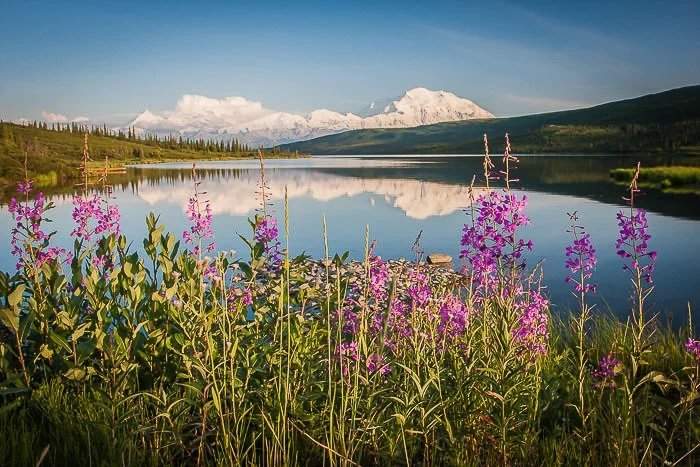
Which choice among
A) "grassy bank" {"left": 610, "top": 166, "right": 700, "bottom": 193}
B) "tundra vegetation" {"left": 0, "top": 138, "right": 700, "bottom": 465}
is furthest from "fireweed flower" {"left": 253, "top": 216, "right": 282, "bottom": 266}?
"grassy bank" {"left": 610, "top": 166, "right": 700, "bottom": 193}

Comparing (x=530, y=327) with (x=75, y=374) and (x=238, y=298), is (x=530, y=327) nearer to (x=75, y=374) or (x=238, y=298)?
(x=238, y=298)

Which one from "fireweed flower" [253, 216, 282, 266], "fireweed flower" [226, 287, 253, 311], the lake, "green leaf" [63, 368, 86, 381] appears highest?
"fireweed flower" [253, 216, 282, 266]

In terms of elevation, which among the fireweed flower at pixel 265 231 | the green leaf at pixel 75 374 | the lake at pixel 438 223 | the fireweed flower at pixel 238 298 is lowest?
the lake at pixel 438 223

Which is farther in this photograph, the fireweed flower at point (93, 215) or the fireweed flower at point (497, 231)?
the fireweed flower at point (93, 215)

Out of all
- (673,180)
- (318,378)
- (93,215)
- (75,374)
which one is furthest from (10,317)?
(673,180)

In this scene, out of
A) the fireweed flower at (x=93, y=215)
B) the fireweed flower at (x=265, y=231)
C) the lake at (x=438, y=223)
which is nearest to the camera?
the fireweed flower at (x=265, y=231)

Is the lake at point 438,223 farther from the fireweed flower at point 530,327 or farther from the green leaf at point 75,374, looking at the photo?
the green leaf at point 75,374

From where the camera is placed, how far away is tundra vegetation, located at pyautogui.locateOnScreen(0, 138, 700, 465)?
3.86 metres

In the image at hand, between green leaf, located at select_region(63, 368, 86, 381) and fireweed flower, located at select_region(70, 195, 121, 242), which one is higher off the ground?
fireweed flower, located at select_region(70, 195, 121, 242)

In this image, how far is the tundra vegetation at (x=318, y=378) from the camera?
3.86 m

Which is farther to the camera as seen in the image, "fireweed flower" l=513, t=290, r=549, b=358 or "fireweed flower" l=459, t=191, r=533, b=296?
"fireweed flower" l=513, t=290, r=549, b=358

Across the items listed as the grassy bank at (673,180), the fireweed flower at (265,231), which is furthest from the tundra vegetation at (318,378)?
the grassy bank at (673,180)

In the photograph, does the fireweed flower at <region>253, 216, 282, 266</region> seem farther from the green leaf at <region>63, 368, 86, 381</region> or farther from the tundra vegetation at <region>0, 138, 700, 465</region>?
the green leaf at <region>63, 368, 86, 381</region>

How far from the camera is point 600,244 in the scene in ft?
85.4
